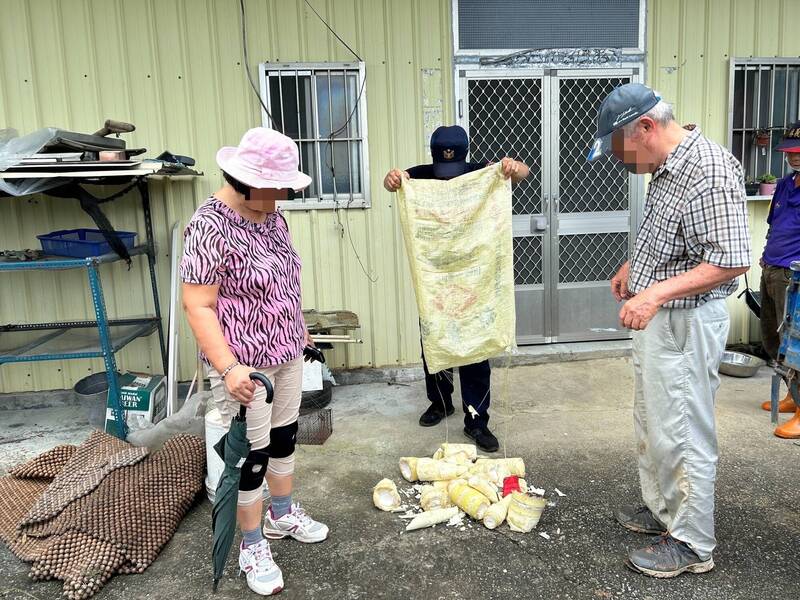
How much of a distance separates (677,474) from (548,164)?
304 centimetres

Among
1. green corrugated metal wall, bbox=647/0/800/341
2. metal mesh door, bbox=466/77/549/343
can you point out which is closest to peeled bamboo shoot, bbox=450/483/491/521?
metal mesh door, bbox=466/77/549/343

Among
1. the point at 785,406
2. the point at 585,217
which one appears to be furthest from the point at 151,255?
the point at 785,406

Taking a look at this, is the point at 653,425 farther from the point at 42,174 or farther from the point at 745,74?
the point at 745,74

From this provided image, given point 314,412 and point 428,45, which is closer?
point 314,412

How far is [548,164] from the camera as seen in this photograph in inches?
192

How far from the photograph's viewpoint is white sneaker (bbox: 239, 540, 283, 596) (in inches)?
94.0

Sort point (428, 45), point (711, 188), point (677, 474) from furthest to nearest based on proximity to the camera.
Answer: point (428, 45) → point (677, 474) → point (711, 188)

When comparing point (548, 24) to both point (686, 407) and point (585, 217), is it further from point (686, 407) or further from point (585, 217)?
point (686, 407)

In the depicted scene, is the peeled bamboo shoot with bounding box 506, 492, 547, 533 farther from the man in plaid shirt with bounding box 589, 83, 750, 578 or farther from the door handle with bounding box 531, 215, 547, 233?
the door handle with bounding box 531, 215, 547, 233

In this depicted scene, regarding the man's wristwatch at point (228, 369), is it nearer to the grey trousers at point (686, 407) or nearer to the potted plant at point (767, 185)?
the grey trousers at point (686, 407)

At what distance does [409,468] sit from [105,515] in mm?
1461

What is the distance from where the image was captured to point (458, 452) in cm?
336

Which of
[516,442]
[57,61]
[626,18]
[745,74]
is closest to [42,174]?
[57,61]

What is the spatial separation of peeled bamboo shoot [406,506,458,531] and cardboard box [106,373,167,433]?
2.03m
